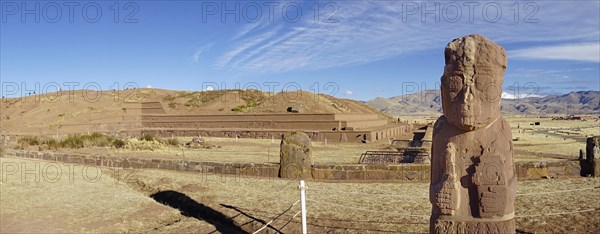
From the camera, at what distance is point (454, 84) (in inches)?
182

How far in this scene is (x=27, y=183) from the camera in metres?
13.1

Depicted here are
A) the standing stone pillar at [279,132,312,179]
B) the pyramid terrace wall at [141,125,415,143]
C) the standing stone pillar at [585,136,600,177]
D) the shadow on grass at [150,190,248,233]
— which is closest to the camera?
the shadow on grass at [150,190,248,233]

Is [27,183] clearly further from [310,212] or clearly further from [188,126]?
[188,126]

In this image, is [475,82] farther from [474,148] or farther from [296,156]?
[296,156]

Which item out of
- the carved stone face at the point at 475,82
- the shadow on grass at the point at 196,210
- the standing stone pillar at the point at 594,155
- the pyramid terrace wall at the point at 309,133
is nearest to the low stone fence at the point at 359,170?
the standing stone pillar at the point at 594,155

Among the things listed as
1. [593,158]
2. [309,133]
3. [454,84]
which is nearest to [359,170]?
[593,158]

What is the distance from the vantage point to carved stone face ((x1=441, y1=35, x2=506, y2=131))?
4.52 metres

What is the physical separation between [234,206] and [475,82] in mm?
7007

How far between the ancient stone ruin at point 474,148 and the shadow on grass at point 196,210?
505cm

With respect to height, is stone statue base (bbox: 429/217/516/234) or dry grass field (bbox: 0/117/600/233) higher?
stone statue base (bbox: 429/217/516/234)

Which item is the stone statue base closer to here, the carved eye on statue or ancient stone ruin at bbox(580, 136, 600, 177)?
the carved eye on statue

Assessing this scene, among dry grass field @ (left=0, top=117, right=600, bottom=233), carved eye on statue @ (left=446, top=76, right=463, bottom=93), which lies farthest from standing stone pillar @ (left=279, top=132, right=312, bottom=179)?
carved eye on statue @ (left=446, top=76, right=463, bottom=93)

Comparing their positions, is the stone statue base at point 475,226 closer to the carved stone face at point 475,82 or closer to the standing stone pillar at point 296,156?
the carved stone face at point 475,82

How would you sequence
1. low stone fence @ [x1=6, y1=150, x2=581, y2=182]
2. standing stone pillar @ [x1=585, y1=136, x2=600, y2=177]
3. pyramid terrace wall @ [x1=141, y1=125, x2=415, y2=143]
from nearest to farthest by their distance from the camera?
standing stone pillar @ [x1=585, y1=136, x2=600, y2=177], low stone fence @ [x1=6, y1=150, x2=581, y2=182], pyramid terrace wall @ [x1=141, y1=125, x2=415, y2=143]
